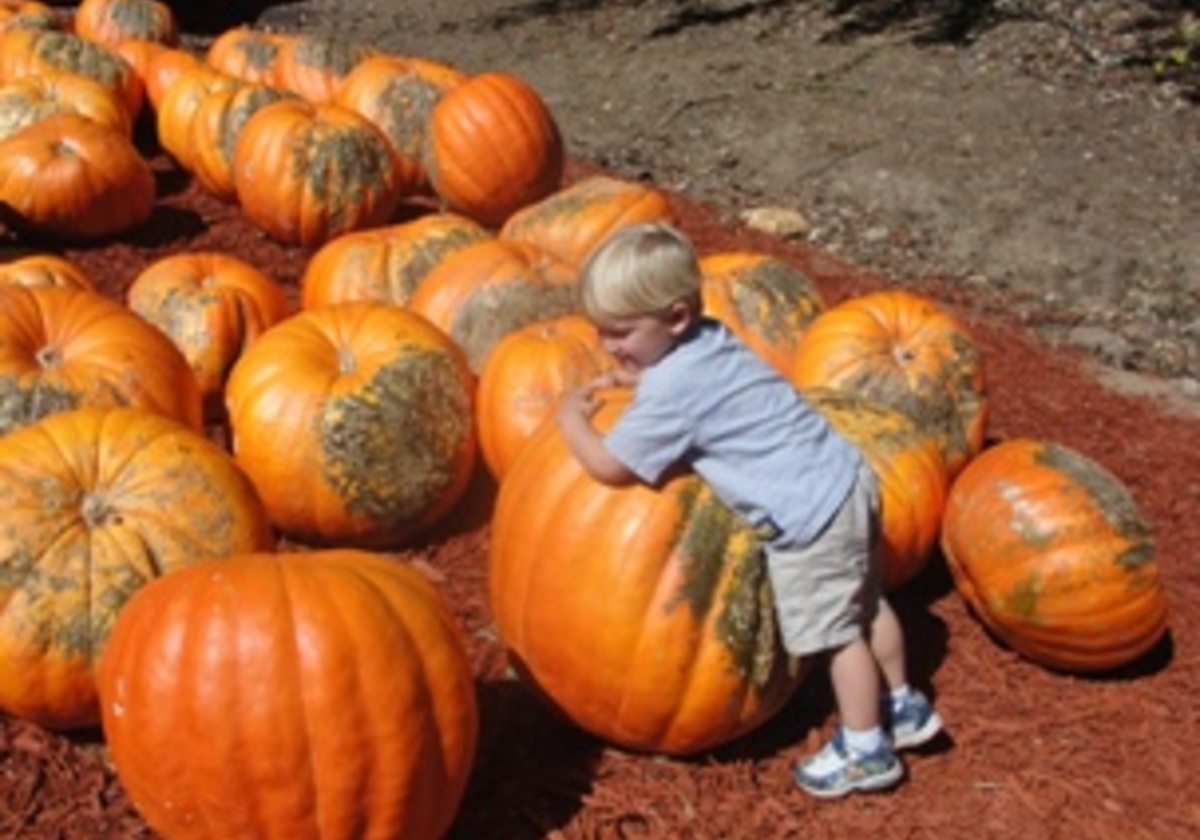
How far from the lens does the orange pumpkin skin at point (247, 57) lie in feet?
30.9

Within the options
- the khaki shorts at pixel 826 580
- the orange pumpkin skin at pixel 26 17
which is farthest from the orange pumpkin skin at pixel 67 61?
the khaki shorts at pixel 826 580

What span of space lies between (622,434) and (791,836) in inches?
43.1

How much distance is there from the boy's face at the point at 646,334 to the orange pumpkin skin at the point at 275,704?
0.83 metres

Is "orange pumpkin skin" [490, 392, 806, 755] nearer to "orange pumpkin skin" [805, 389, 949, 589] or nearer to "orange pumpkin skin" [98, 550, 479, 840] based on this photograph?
"orange pumpkin skin" [98, 550, 479, 840]

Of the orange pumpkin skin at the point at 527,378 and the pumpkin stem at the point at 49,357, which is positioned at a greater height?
the pumpkin stem at the point at 49,357

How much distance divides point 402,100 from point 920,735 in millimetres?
5329

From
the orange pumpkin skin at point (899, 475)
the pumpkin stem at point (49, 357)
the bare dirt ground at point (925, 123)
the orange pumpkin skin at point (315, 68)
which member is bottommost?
the bare dirt ground at point (925, 123)

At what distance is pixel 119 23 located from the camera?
1026 cm

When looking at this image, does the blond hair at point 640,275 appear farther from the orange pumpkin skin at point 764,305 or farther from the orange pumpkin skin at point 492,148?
the orange pumpkin skin at point 492,148

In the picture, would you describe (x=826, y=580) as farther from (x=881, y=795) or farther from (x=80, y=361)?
(x=80, y=361)

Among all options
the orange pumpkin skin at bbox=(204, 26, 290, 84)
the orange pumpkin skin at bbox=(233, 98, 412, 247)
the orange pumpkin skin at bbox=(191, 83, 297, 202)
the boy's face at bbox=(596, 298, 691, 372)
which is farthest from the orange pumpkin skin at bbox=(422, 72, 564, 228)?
the boy's face at bbox=(596, 298, 691, 372)

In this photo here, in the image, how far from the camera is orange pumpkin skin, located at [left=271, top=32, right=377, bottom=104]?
9062 millimetres

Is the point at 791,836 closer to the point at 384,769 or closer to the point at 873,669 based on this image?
the point at 873,669

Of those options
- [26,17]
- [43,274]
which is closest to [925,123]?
[26,17]
